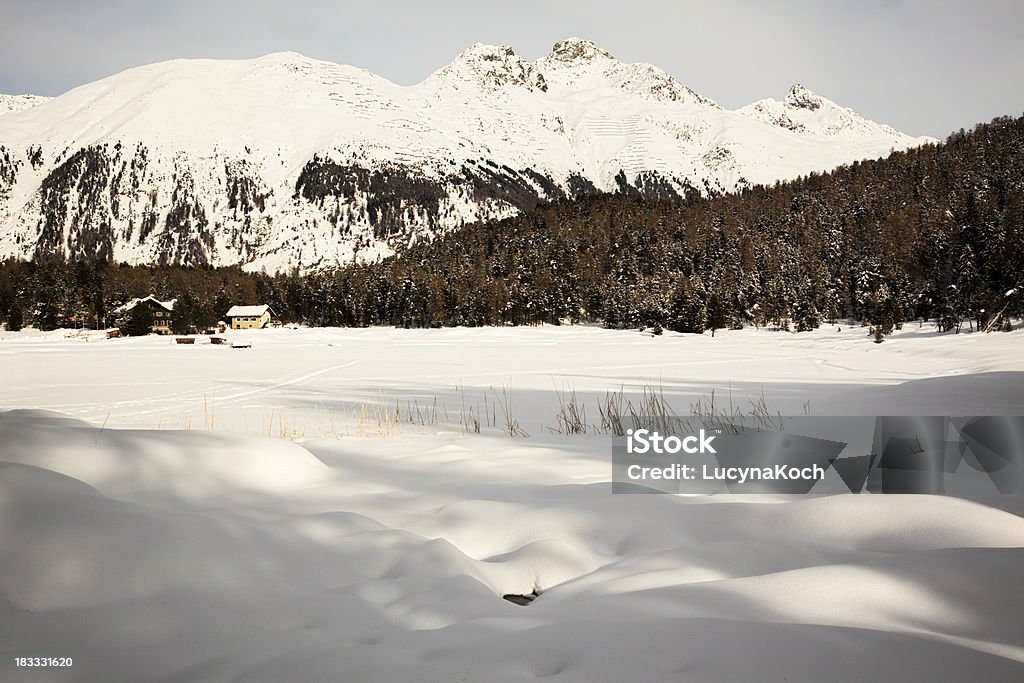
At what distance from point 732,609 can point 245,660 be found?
6.35 feet

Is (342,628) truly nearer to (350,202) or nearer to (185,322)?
(185,322)

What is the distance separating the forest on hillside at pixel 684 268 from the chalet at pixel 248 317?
412 centimetres

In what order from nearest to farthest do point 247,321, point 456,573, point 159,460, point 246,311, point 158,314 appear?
point 456,573 → point 159,460 → point 158,314 → point 246,311 → point 247,321

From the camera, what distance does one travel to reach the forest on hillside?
2261 inches

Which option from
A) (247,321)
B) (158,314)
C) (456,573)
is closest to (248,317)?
(247,321)

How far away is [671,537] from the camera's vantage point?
3332 millimetres

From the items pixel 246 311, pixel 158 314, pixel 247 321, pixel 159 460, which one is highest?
pixel 246 311

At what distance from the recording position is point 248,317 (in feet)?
271

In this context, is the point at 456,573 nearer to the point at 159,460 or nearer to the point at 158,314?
the point at 159,460

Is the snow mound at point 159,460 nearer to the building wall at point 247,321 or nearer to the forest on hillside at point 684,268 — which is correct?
the forest on hillside at point 684,268

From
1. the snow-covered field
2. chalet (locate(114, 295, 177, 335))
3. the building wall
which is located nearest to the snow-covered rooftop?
the building wall

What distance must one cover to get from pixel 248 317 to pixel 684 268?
6754cm

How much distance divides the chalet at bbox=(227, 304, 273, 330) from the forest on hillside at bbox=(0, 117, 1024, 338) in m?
4.12

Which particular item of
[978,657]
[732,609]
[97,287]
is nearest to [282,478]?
[732,609]
